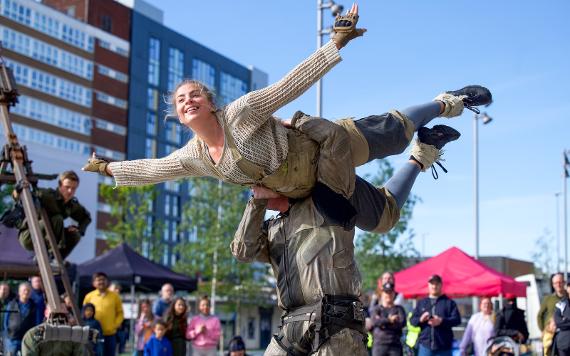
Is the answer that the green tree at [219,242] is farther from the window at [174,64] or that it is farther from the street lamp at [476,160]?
the window at [174,64]

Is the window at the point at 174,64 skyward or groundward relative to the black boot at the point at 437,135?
skyward

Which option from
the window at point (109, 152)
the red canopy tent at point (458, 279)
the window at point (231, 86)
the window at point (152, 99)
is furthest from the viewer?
the window at point (231, 86)

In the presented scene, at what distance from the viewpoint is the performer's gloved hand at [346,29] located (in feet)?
13.3

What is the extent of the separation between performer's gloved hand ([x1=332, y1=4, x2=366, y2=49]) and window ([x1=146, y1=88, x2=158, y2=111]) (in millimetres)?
77012

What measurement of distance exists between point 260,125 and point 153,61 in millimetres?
78931

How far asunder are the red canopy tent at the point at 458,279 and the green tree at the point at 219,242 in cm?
1936

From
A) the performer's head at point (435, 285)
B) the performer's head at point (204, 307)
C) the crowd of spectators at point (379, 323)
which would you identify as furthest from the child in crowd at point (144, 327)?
the performer's head at point (435, 285)

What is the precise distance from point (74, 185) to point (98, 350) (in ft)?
11.4

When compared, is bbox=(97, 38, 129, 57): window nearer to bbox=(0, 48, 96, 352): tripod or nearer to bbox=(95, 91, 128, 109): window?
bbox=(95, 91, 128, 109): window

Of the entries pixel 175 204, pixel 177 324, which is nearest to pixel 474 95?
pixel 177 324

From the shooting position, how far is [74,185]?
8.39 meters

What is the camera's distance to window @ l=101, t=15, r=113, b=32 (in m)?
73.9

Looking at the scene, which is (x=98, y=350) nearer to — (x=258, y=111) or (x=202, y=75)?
(x=258, y=111)

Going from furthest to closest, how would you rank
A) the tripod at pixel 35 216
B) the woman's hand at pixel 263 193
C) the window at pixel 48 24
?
the window at pixel 48 24 → the tripod at pixel 35 216 → the woman's hand at pixel 263 193
